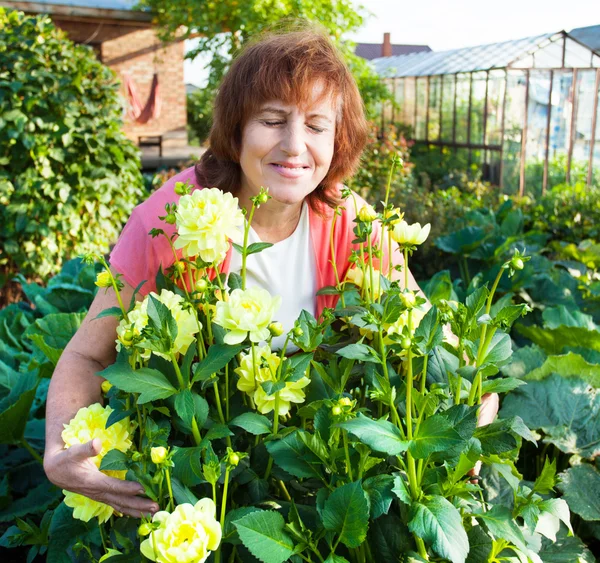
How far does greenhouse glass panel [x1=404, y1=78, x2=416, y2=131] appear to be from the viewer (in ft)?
40.0

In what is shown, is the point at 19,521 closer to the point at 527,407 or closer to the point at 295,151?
the point at 295,151

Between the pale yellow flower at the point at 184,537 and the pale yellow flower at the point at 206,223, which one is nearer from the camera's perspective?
the pale yellow flower at the point at 184,537

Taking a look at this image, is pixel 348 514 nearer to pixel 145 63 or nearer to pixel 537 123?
pixel 537 123

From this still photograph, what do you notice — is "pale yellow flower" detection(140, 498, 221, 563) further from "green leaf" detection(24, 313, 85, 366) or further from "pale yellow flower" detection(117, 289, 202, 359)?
"green leaf" detection(24, 313, 85, 366)

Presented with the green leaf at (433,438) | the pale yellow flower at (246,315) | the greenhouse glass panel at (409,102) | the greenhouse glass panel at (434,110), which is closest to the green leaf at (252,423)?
the pale yellow flower at (246,315)

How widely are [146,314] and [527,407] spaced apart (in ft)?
3.58

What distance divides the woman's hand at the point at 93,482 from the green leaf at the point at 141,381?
0.14 metres

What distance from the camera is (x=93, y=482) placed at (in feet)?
3.68

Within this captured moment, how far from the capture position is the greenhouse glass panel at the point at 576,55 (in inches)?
348

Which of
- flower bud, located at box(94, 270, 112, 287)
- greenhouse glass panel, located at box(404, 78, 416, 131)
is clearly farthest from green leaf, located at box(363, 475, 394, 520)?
greenhouse glass panel, located at box(404, 78, 416, 131)

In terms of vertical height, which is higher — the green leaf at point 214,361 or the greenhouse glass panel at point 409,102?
the greenhouse glass panel at point 409,102

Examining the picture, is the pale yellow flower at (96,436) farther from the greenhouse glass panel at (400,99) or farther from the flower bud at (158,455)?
the greenhouse glass panel at (400,99)

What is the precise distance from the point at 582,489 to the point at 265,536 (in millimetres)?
953

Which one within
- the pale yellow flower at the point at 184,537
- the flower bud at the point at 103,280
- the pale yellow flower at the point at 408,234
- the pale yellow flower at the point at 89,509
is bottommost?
the pale yellow flower at the point at 89,509
